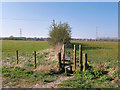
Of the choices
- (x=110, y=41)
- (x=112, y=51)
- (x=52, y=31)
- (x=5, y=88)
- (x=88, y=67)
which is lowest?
(x=5, y=88)

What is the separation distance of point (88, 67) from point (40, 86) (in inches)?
117

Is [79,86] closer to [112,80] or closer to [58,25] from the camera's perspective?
[112,80]

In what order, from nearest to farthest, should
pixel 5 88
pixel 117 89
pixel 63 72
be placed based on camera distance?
pixel 117 89
pixel 5 88
pixel 63 72

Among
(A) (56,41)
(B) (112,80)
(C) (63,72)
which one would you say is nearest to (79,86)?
(B) (112,80)

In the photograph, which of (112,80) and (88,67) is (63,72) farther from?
(112,80)

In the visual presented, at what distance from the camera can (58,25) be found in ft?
60.5

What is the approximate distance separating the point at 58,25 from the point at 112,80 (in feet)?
48.5

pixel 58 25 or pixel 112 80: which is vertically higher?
pixel 58 25

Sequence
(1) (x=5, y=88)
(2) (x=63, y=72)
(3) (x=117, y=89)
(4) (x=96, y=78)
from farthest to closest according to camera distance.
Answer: (2) (x=63, y=72) < (4) (x=96, y=78) < (1) (x=5, y=88) < (3) (x=117, y=89)

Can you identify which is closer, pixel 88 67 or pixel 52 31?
pixel 88 67

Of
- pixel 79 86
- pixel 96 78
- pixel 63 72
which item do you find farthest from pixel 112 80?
pixel 63 72

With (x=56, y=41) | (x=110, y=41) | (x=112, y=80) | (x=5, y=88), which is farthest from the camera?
(x=56, y=41)

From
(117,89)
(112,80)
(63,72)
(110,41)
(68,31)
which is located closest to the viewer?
(117,89)

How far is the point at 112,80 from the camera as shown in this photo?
468 centimetres
